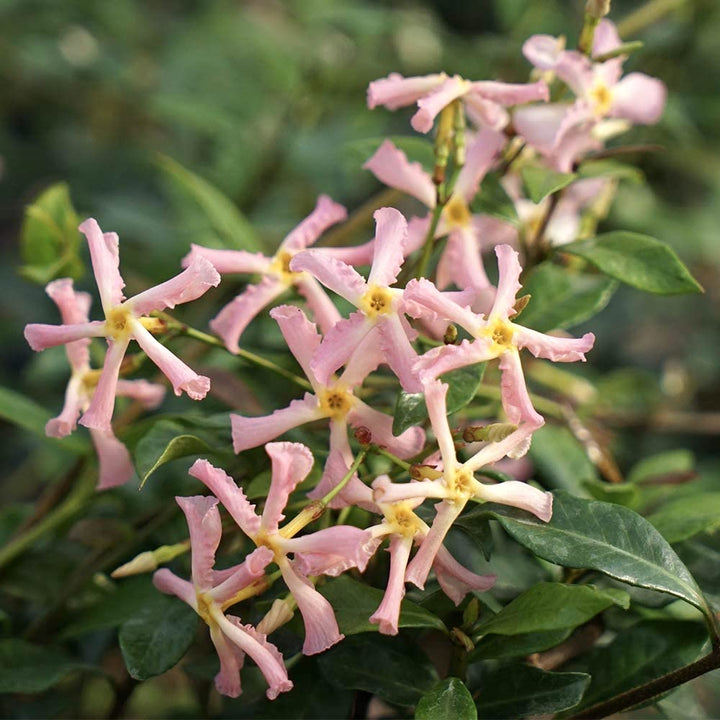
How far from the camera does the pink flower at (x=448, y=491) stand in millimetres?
719

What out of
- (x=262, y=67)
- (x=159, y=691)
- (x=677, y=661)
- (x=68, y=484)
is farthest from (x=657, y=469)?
(x=262, y=67)

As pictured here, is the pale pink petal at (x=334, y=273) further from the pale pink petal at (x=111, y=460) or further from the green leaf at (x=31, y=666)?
the green leaf at (x=31, y=666)

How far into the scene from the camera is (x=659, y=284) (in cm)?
90

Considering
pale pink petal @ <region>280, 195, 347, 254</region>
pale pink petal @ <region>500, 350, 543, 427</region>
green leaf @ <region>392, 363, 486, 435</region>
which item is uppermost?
pale pink petal @ <region>280, 195, 347, 254</region>

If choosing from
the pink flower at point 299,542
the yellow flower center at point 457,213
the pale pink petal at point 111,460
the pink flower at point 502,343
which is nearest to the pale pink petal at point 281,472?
the pink flower at point 299,542

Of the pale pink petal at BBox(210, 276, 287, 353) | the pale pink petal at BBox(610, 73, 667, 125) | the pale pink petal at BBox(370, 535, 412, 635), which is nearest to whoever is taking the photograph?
the pale pink petal at BBox(370, 535, 412, 635)

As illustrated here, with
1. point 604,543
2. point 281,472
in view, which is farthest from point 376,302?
point 604,543

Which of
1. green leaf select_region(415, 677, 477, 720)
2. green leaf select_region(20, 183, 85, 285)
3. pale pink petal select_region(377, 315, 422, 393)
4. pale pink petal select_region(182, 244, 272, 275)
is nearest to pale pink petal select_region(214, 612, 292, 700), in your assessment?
green leaf select_region(415, 677, 477, 720)

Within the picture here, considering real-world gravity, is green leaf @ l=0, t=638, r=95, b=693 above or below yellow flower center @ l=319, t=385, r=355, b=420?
below

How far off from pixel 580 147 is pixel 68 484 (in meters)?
0.63

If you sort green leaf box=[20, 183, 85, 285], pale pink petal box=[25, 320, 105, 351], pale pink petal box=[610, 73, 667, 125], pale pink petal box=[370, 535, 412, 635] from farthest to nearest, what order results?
green leaf box=[20, 183, 85, 285]
pale pink petal box=[610, 73, 667, 125]
pale pink petal box=[25, 320, 105, 351]
pale pink petal box=[370, 535, 412, 635]

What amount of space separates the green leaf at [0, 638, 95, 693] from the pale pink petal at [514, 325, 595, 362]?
52 cm

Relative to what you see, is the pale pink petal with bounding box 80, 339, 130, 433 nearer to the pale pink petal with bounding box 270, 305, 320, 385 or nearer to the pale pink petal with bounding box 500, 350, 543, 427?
the pale pink petal with bounding box 270, 305, 320, 385

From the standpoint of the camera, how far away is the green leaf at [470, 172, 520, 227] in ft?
3.14
